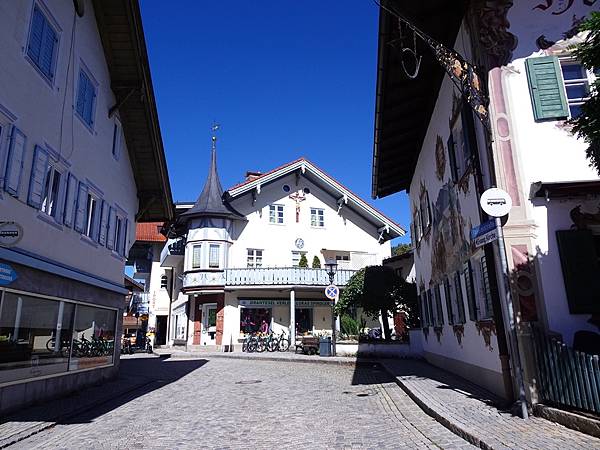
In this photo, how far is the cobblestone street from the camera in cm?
653

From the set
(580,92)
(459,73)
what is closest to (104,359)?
(459,73)

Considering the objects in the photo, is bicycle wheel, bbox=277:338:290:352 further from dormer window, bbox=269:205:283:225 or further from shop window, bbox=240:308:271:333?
dormer window, bbox=269:205:283:225

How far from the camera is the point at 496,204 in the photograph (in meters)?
6.99

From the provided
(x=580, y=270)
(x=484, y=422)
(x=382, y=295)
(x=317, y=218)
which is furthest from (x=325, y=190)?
(x=484, y=422)

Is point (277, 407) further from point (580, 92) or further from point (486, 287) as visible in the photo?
point (580, 92)

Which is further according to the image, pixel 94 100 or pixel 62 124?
pixel 94 100

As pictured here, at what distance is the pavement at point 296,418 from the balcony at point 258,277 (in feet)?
52.1

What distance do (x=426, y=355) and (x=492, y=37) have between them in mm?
12189

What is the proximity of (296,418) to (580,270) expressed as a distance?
5.11 meters

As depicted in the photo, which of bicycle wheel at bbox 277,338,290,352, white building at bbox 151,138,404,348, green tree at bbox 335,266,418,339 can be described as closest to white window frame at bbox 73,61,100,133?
green tree at bbox 335,266,418,339

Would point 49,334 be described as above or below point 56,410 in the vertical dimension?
above

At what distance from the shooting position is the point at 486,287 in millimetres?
9227

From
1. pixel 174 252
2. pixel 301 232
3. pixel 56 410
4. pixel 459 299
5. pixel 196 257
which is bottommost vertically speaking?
pixel 56 410

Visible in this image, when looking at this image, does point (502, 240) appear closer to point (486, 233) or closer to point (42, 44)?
point (486, 233)
